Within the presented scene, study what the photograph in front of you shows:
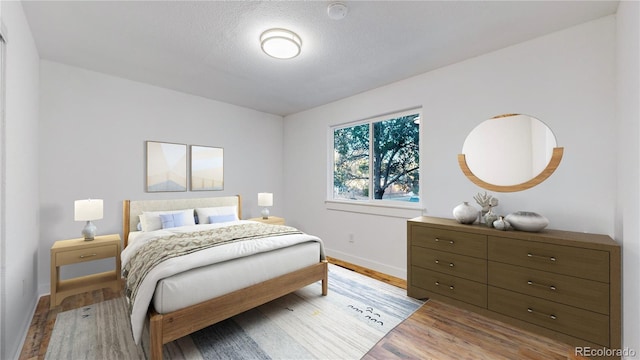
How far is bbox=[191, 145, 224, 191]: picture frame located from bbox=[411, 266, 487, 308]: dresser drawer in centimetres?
318

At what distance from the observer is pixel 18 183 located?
1.90m

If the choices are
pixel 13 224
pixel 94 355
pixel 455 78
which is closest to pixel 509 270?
pixel 455 78

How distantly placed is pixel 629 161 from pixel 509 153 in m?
0.89

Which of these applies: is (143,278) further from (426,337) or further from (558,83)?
(558,83)

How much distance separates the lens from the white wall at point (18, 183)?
1.66m

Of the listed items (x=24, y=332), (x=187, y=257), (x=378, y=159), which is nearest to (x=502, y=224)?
(x=378, y=159)

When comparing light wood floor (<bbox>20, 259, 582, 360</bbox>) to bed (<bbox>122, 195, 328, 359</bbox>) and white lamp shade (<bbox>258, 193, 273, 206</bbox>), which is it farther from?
white lamp shade (<bbox>258, 193, 273, 206</bbox>)

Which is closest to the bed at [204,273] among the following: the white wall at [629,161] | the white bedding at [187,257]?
the white bedding at [187,257]

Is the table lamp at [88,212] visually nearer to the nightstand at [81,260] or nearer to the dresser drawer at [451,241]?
the nightstand at [81,260]

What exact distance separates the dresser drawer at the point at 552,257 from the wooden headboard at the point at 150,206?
3669 millimetres

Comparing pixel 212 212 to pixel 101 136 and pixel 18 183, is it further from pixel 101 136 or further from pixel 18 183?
pixel 18 183

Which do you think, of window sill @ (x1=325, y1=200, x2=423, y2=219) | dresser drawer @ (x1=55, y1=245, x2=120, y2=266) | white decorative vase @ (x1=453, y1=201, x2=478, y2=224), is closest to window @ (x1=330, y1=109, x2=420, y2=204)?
window sill @ (x1=325, y1=200, x2=423, y2=219)

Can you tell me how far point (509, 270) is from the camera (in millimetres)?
2145

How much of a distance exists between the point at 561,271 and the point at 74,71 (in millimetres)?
5210
